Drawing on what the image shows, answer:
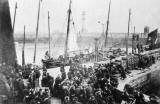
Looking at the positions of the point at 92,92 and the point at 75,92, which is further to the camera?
the point at 92,92

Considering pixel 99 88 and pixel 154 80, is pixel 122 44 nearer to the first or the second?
pixel 154 80

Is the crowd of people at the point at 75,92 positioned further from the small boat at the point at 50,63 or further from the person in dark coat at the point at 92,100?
the small boat at the point at 50,63

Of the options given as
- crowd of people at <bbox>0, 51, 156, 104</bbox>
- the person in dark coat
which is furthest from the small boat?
the person in dark coat

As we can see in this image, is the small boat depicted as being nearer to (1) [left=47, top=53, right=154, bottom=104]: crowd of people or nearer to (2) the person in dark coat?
(1) [left=47, top=53, right=154, bottom=104]: crowd of people

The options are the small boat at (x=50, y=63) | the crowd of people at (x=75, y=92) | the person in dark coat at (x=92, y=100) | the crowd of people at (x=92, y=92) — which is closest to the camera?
the crowd of people at (x=75, y=92)

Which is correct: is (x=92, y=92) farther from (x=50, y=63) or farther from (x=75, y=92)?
(x=50, y=63)

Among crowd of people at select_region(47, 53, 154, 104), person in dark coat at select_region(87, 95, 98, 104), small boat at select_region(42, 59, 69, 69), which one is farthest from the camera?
small boat at select_region(42, 59, 69, 69)

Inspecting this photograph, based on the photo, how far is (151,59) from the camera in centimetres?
2119

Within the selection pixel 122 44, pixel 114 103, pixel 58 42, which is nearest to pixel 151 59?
pixel 114 103

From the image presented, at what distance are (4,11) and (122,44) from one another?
50.3 meters

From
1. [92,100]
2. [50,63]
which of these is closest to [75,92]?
[92,100]

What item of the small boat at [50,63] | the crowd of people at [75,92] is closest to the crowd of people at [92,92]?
the crowd of people at [75,92]

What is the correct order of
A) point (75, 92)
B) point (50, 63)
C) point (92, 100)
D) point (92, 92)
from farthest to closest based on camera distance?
1. point (50, 63)
2. point (92, 92)
3. point (75, 92)
4. point (92, 100)

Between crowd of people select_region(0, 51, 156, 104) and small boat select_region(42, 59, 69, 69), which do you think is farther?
small boat select_region(42, 59, 69, 69)
